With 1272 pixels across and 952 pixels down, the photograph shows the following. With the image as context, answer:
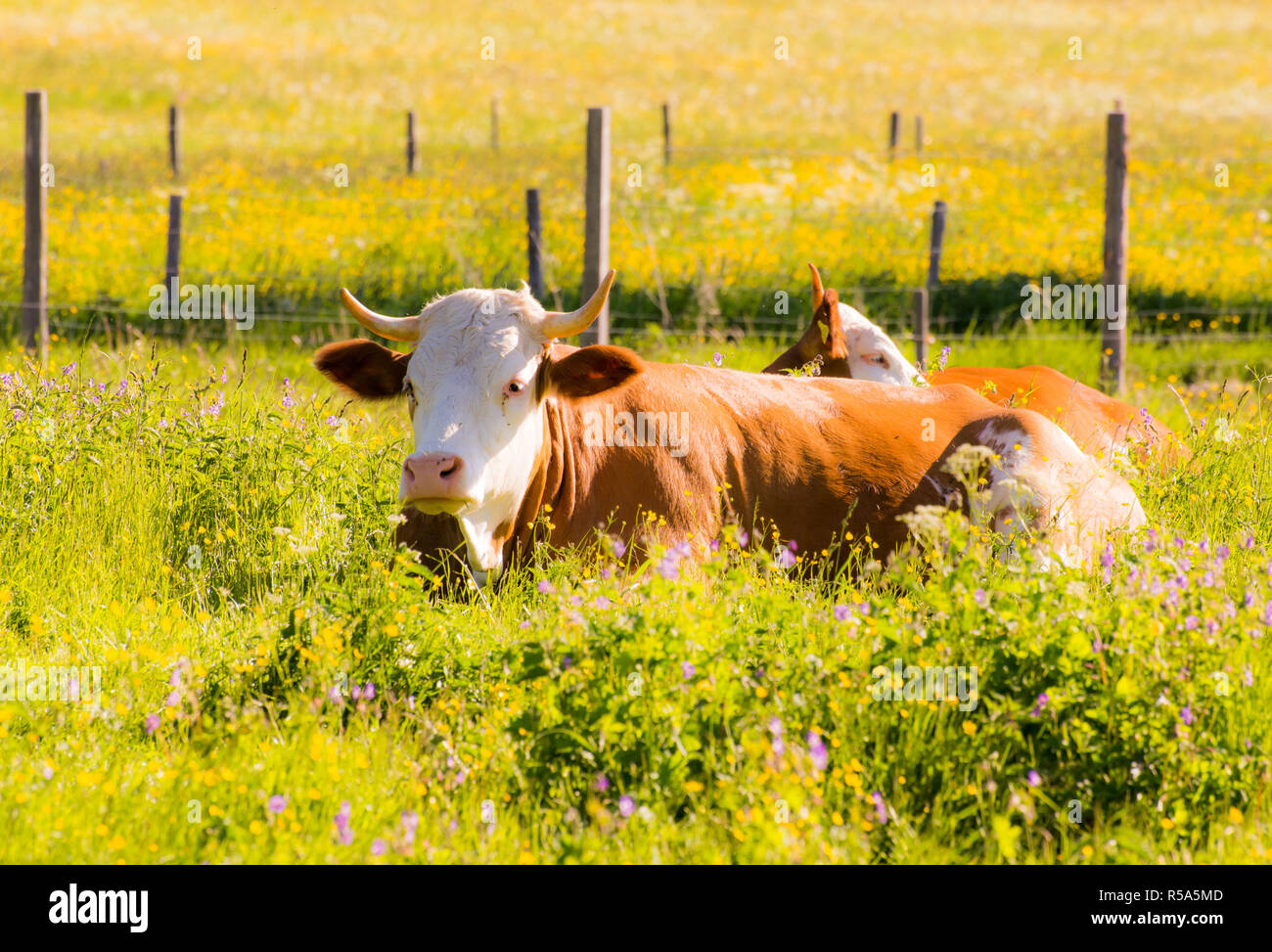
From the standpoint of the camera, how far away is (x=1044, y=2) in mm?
61500

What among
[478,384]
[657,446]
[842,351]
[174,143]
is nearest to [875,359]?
[842,351]

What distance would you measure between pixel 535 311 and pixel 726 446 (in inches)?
42.5

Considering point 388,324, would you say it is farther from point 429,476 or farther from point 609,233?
point 609,233

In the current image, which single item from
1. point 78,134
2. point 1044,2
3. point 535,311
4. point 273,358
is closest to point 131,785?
point 535,311

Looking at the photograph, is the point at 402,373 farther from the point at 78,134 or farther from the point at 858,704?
the point at 78,134

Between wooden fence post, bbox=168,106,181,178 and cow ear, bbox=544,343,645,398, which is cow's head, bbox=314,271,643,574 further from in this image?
wooden fence post, bbox=168,106,181,178

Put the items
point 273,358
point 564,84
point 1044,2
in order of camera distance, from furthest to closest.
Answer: point 1044,2 < point 564,84 < point 273,358

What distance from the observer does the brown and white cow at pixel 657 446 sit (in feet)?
16.3

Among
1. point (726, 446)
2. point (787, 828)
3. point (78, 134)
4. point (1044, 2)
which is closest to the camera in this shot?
point (787, 828)

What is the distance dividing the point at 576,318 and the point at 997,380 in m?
3.67

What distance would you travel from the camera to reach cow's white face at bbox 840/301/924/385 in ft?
26.5

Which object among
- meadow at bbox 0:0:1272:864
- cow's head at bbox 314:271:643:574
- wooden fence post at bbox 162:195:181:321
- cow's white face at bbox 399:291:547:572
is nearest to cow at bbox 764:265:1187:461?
meadow at bbox 0:0:1272:864

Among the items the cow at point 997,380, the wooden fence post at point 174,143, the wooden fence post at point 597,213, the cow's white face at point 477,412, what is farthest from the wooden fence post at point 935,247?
the wooden fence post at point 174,143

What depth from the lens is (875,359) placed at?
8.12 metres
